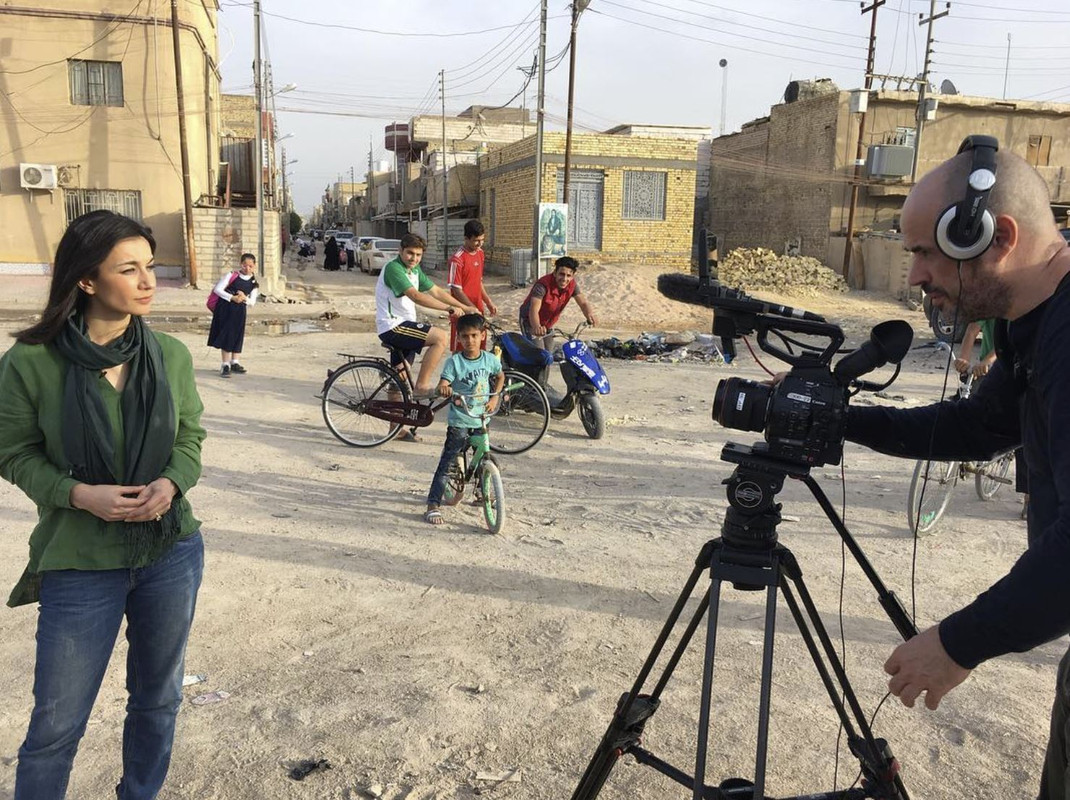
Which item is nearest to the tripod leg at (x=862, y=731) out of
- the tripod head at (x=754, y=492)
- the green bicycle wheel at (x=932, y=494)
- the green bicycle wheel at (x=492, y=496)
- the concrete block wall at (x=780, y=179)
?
the tripod head at (x=754, y=492)

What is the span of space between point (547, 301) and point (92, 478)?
6645 millimetres

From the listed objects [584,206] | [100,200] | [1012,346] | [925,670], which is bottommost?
[925,670]

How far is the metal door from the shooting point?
26141mm

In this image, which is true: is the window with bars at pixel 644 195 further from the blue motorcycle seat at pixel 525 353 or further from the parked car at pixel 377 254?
the blue motorcycle seat at pixel 525 353

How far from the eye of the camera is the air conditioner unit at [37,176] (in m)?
20.3

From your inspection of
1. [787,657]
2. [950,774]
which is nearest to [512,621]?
[787,657]

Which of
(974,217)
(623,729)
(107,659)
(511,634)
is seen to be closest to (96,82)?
(511,634)

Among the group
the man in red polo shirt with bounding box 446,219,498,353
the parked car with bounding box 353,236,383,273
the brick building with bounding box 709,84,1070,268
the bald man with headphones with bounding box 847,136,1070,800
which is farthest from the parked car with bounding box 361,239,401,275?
the bald man with headphones with bounding box 847,136,1070,800

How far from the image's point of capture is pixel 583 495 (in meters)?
6.16

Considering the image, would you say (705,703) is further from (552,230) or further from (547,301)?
(552,230)

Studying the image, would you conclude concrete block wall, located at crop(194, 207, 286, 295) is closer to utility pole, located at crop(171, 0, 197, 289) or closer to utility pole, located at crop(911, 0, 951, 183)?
utility pole, located at crop(171, 0, 197, 289)

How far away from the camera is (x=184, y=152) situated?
2062 cm

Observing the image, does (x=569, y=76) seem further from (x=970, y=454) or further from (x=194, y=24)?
(x=970, y=454)

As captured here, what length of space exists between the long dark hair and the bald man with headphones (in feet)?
6.80
